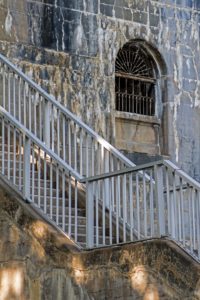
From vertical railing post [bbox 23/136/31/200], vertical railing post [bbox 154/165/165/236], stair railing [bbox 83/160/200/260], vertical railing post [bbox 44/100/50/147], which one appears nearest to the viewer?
vertical railing post [bbox 154/165/165/236]

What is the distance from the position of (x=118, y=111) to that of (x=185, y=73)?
1916mm

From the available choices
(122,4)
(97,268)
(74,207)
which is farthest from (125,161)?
(122,4)

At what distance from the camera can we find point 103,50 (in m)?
20.1

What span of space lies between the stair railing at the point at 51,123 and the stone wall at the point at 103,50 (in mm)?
1785

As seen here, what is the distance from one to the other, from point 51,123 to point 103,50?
188 inches

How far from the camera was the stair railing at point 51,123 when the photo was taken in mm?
14484

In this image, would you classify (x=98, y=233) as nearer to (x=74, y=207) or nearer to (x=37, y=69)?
(x=74, y=207)

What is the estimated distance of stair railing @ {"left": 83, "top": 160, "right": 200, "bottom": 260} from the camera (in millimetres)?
12461

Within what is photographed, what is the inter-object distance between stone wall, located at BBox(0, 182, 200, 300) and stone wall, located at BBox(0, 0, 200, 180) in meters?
5.85

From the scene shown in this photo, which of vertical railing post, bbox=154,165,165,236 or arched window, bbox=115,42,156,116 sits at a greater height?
arched window, bbox=115,42,156,116

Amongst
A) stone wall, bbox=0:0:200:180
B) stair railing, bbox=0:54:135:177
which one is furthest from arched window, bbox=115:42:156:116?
stair railing, bbox=0:54:135:177

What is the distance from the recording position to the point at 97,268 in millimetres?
12836

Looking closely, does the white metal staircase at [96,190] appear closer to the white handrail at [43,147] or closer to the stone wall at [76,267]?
the white handrail at [43,147]

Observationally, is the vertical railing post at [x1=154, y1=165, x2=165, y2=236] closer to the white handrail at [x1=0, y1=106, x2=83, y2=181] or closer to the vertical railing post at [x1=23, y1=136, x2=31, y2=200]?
the white handrail at [x1=0, y1=106, x2=83, y2=181]
